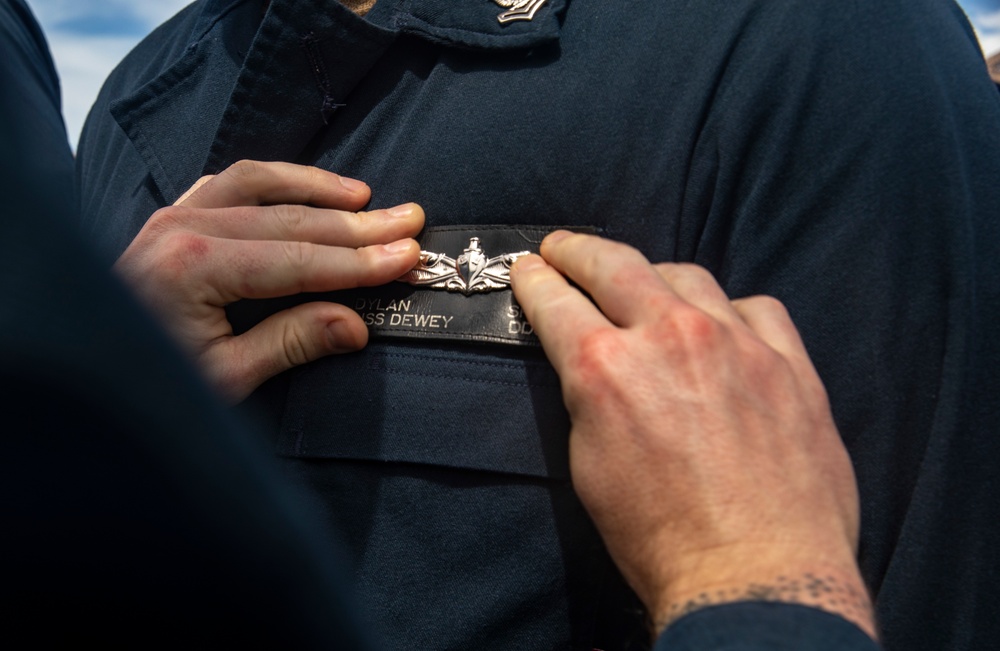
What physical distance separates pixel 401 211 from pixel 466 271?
4.6 inches

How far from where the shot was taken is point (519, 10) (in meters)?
0.93

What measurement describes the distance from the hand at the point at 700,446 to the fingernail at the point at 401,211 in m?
0.26

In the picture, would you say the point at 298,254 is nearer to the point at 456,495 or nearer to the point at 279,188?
the point at 279,188

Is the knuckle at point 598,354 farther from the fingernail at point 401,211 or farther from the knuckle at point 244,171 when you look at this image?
the knuckle at point 244,171

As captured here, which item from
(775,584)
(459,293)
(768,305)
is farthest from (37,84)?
(775,584)

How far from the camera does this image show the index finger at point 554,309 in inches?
29.3

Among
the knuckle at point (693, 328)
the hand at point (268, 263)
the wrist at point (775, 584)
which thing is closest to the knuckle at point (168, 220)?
the hand at point (268, 263)

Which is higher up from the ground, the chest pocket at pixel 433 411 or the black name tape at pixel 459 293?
the black name tape at pixel 459 293

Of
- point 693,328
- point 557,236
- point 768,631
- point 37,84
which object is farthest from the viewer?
point 37,84

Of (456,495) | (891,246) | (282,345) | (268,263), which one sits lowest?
(456,495)

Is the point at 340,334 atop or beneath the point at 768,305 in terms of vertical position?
beneath

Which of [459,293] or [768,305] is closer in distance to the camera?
[768,305]

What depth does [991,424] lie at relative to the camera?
754mm

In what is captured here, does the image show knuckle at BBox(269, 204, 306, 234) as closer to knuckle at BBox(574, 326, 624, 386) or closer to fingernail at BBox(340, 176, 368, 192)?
fingernail at BBox(340, 176, 368, 192)
